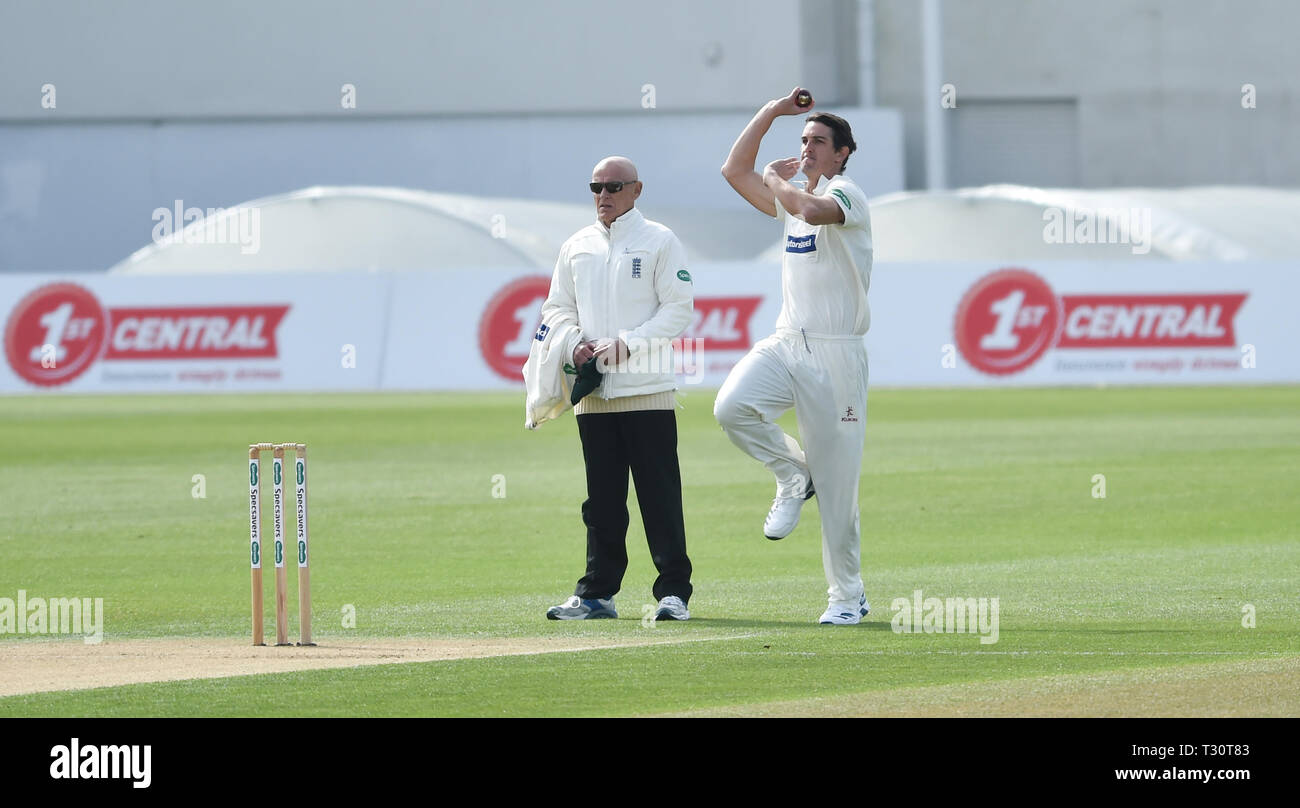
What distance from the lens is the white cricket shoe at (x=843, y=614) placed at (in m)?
10.4

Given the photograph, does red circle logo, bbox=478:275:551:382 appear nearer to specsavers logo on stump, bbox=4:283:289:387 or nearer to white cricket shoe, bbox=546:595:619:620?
specsavers logo on stump, bbox=4:283:289:387

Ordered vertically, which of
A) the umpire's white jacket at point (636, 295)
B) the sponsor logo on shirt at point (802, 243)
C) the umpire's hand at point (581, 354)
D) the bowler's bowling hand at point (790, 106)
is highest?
the bowler's bowling hand at point (790, 106)

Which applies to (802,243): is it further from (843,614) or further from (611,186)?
(843,614)

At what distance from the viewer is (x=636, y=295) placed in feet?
34.8

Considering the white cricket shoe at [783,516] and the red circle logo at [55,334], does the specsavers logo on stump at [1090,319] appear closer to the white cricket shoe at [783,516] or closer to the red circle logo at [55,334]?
the red circle logo at [55,334]

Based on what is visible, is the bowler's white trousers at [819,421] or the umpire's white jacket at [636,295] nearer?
the bowler's white trousers at [819,421]

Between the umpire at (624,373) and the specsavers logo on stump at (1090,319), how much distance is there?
24065 millimetres

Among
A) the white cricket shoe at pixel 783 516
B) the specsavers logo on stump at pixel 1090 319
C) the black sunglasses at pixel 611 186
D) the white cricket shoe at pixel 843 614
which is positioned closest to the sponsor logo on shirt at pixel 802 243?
the black sunglasses at pixel 611 186

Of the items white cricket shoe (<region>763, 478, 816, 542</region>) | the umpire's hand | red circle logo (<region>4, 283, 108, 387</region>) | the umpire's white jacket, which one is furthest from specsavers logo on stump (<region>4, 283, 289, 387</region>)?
white cricket shoe (<region>763, 478, 816, 542</region>)

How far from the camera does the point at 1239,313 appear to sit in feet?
112

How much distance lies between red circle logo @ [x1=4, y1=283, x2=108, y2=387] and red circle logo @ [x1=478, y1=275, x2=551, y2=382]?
22.3 ft

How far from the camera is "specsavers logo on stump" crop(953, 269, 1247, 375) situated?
1335 inches

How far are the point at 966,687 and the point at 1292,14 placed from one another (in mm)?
49757
